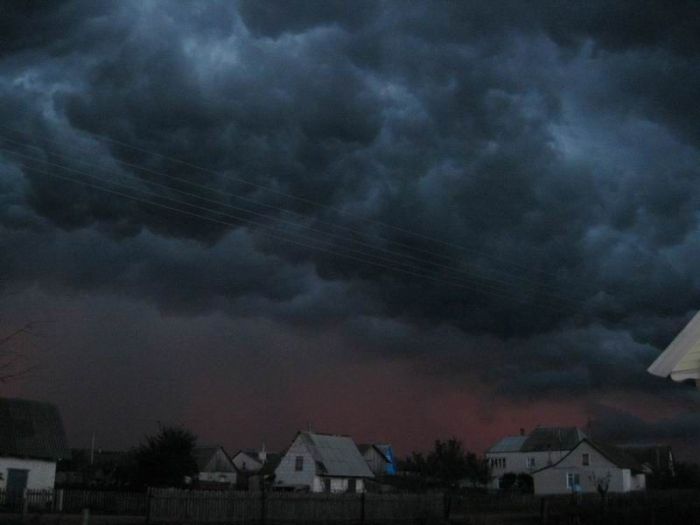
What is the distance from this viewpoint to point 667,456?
107 metres

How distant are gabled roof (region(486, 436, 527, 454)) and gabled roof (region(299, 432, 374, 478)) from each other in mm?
47297

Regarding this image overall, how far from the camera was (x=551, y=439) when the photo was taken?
111 meters

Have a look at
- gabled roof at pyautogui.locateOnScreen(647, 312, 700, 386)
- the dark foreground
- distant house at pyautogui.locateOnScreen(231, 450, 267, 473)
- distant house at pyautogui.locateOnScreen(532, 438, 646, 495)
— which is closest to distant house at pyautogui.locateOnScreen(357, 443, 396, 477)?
distant house at pyautogui.locateOnScreen(231, 450, 267, 473)

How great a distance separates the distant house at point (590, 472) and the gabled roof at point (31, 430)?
51662 millimetres

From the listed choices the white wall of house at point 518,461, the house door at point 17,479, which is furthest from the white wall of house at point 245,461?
the house door at point 17,479

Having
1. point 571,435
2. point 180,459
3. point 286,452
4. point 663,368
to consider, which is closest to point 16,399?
point 180,459

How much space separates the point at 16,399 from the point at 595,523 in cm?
3576

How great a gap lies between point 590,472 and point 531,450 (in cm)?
2910

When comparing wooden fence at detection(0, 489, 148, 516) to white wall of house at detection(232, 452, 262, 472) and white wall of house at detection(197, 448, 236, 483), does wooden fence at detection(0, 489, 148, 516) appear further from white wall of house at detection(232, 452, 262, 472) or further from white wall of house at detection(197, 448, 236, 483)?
white wall of house at detection(232, 452, 262, 472)

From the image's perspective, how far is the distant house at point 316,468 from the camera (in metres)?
72.2

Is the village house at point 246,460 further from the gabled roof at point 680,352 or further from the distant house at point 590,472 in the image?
the gabled roof at point 680,352

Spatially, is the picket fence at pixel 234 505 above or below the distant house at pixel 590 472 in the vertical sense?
below

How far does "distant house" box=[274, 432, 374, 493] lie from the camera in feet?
237

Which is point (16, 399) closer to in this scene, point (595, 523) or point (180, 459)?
point (180, 459)
